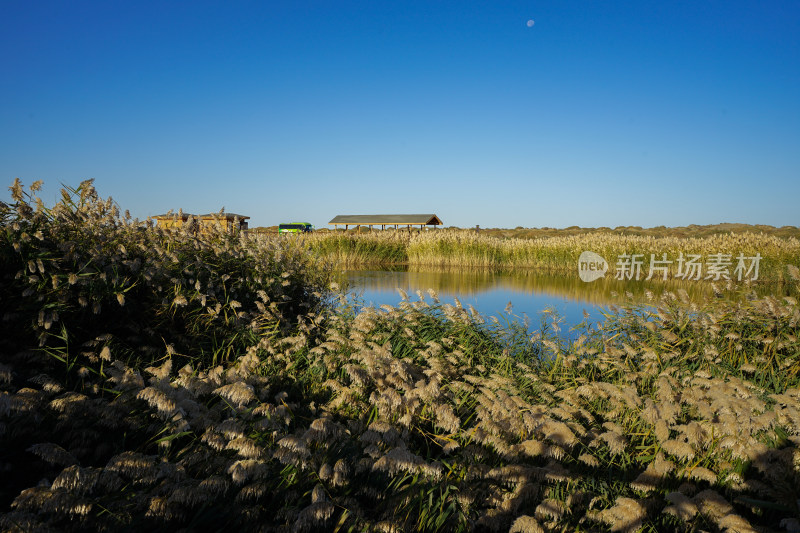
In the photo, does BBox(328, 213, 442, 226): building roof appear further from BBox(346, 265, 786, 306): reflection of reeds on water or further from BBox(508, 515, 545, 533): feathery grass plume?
BBox(508, 515, 545, 533): feathery grass plume

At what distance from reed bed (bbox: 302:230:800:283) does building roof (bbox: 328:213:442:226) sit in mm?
22447

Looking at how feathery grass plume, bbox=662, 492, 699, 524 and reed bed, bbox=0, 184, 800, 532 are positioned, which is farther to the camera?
reed bed, bbox=0, 184, 800, 532

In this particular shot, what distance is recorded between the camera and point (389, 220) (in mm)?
48906

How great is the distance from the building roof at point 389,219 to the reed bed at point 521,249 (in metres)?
22.4

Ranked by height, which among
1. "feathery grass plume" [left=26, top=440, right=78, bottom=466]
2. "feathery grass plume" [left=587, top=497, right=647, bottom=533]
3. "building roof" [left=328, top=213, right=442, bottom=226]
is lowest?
"feathery grass plume" [left=587, top=497, right=647, bottom=533]

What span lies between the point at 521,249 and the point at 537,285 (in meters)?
6.24

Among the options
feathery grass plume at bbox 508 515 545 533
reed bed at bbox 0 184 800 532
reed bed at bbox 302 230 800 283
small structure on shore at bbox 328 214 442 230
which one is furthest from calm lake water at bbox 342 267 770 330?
small structure on shore at bbox 328 214 442 230

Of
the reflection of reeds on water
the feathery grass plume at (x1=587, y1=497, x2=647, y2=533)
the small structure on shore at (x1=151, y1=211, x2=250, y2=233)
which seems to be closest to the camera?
the feathery grass plume at (x1=587, y1=497, x2=647, y2=533)

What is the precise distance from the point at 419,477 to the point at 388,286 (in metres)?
11.0

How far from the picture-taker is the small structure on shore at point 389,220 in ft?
153

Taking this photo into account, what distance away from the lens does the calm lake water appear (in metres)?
10.4
